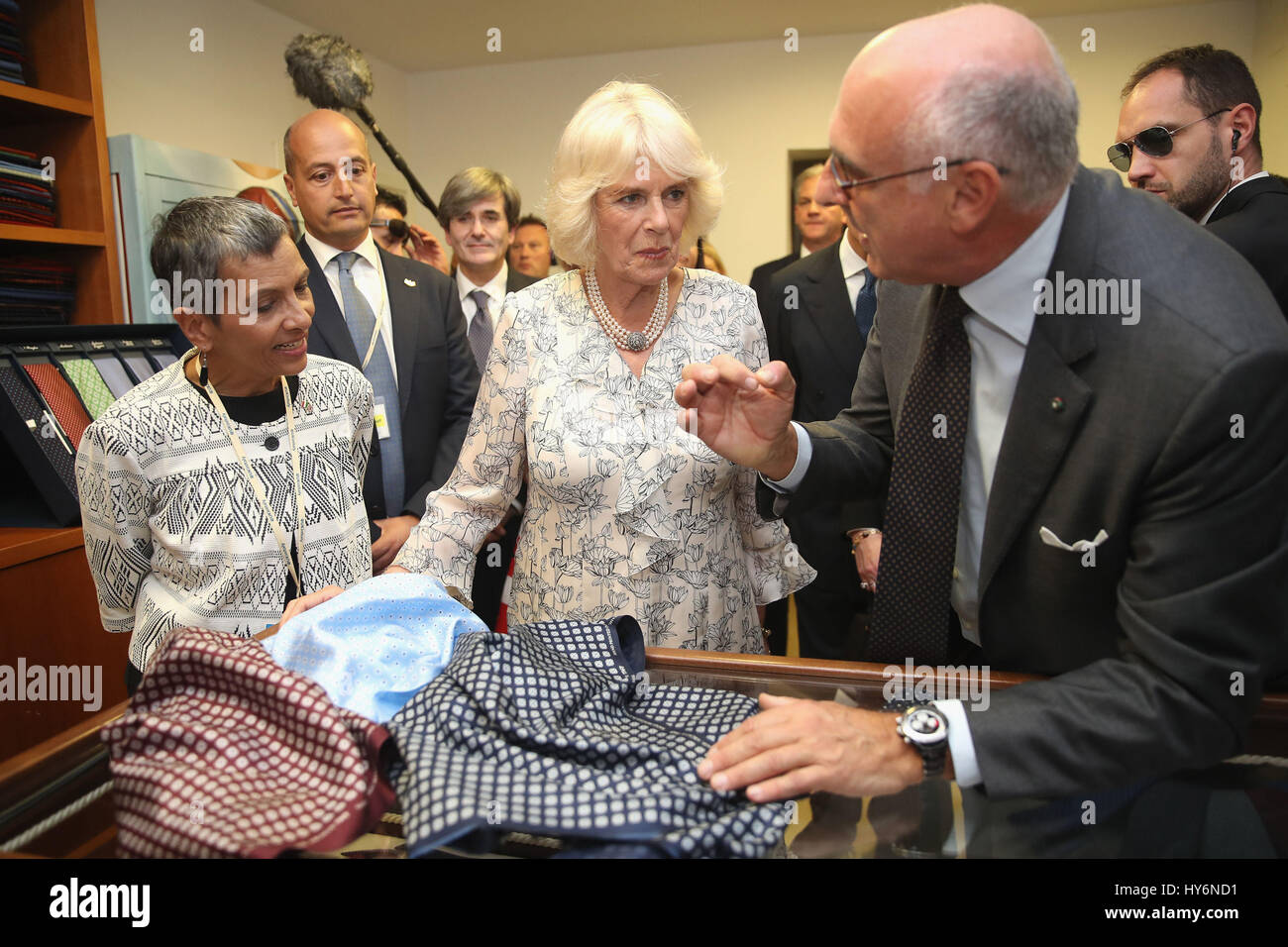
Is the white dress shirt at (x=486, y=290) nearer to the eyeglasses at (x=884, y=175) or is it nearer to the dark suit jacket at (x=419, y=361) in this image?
the dark suit jacket at (x=419, y=361)

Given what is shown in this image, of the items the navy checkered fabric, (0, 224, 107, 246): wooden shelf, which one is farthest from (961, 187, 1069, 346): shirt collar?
(0, 224, 107, 246): wooden shelf

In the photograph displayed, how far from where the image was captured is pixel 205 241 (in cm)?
172

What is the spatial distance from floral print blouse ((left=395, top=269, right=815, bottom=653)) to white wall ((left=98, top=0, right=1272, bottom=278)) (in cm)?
430

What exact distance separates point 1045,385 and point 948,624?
0.42 m

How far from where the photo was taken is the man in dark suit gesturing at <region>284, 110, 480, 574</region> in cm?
261

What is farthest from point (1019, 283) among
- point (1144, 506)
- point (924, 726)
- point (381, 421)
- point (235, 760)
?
point (381, 421)

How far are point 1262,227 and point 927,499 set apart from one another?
1.43m

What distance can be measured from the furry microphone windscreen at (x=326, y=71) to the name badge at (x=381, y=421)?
1.69 meters

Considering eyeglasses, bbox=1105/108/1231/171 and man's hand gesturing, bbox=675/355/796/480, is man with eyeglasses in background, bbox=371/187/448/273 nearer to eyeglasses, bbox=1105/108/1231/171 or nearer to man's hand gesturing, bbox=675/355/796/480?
eyeglasses, bbox=1105/108/1231/171

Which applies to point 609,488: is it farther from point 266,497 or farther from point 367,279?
point 367,279

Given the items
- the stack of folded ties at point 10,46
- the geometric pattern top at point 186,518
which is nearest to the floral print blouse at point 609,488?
the geometric pattern top at point 186,518

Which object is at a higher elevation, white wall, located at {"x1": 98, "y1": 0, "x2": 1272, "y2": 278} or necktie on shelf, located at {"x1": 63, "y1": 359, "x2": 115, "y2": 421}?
white wall, located at {"x1": 98, "y1": 0, "x2": 1272, "y2": 278}
